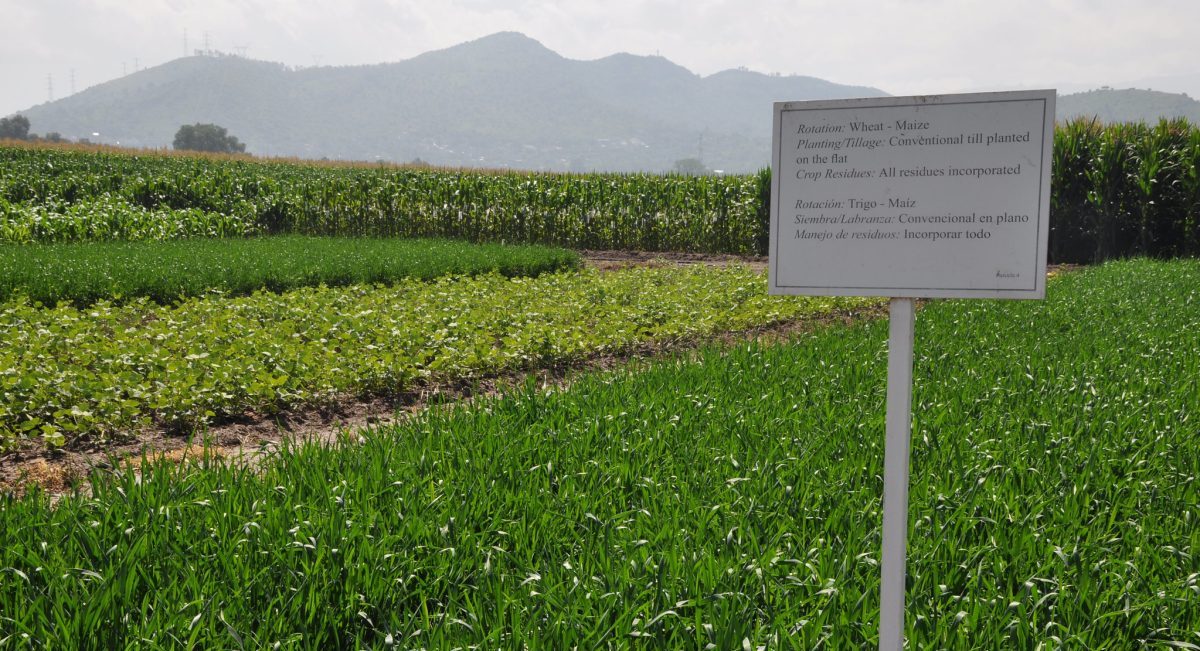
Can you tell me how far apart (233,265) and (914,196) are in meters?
12.9

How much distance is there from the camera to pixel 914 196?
2.82 m

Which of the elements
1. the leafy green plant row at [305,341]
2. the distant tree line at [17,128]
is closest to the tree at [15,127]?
the distant tree line at [17,128]

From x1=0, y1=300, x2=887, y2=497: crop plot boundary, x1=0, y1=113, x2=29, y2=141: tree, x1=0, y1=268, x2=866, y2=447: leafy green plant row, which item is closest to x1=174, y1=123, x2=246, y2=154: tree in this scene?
x1=0, y1=113, x2=29, y2=141: tree

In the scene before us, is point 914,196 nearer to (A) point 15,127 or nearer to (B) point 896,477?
(B) point 896,477

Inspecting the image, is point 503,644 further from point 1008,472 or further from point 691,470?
point 1008,472

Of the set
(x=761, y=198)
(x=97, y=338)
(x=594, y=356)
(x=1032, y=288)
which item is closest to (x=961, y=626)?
(x=1032, y=288)

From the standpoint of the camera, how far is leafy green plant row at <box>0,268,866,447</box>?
6578 millimetres

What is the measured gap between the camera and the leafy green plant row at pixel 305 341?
658 centimetres

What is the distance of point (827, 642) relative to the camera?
2697 mm

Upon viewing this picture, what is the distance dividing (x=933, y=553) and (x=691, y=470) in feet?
4.25

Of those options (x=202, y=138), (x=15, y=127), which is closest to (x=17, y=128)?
(x=15, y=127)

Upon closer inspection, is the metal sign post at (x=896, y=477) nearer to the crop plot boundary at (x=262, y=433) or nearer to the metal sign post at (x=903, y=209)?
the metal sign post at (x=903, y=209)

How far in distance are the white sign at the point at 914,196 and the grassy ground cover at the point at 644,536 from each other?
1.06 m

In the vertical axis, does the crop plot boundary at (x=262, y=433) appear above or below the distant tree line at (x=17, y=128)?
below
